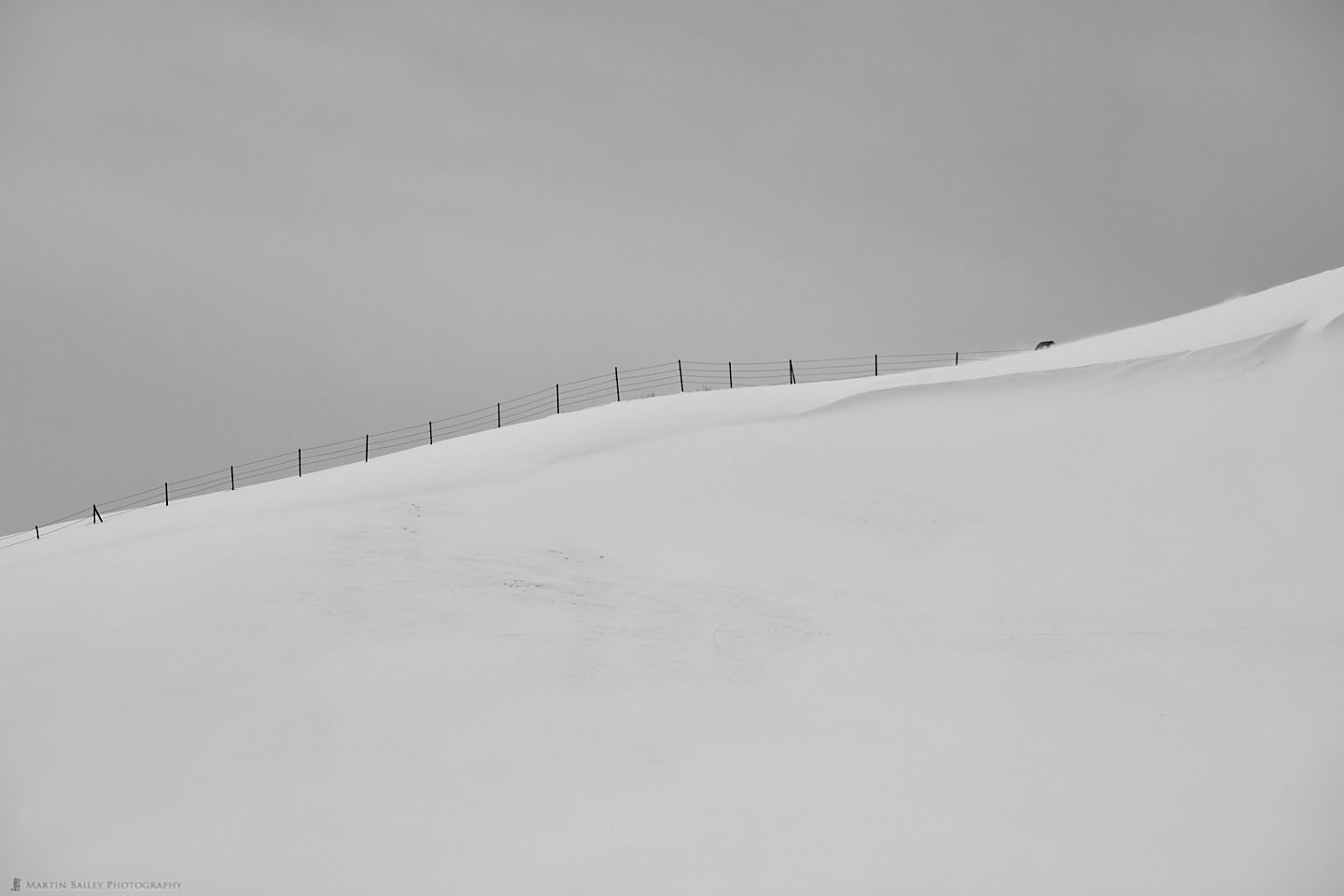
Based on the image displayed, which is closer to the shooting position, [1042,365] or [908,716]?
[908,716]

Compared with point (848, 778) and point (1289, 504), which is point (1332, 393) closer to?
point (1289, 504)

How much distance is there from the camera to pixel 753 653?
18.9m

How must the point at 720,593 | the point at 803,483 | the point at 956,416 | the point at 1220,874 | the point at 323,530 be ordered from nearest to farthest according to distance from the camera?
the point at 1220,874, the point at 720,593, the point at 323,530, the point at 803,483, the point at 956,416

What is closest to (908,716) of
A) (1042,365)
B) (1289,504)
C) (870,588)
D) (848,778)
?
(848,778)

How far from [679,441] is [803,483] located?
3.56 metres

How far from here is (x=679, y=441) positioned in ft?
87.8

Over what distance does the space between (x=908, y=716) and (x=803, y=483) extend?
27.3ft

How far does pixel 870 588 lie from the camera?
20.8m

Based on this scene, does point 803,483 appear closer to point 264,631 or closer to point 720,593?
point 720,593

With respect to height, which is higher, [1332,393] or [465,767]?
[1332,393]

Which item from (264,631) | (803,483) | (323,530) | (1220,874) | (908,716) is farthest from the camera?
(803,483)

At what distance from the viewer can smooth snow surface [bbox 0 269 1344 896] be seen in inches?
564

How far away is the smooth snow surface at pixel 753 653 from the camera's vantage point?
14.3 m

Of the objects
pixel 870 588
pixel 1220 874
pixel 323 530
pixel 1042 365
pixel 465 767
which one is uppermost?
pixel 1042 365
